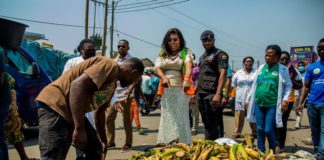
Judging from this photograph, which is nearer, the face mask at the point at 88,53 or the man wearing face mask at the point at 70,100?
the man wearing face mask at the point at 70,100

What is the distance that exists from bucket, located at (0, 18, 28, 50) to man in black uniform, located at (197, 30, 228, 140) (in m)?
3.40

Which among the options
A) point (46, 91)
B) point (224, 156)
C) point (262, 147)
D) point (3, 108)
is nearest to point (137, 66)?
point (46, 91)

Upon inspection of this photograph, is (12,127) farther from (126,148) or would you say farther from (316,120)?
(316,120)

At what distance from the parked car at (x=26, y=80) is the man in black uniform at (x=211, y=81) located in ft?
12.0

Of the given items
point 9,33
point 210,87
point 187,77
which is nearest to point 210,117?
point 210,87

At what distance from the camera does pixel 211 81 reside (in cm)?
497

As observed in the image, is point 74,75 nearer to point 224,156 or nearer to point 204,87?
point 224,156

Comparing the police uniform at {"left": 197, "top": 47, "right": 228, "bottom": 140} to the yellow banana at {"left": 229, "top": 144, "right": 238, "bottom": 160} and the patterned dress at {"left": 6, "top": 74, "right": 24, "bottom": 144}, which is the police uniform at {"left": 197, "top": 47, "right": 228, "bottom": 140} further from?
the patterned dress at {"left": 6, "top": 74, "right": 24, "bottom": 144}

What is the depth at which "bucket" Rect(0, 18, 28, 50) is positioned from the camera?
5555 millimetres

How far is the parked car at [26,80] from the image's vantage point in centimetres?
651

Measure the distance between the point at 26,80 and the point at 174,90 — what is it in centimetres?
360

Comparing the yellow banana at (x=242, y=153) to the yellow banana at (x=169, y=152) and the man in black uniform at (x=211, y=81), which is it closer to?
the yellow banana at (x=169, y=152)

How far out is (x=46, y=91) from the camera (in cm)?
294

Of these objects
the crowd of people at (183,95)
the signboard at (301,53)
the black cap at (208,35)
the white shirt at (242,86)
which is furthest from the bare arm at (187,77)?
the signboard at (301,53)
